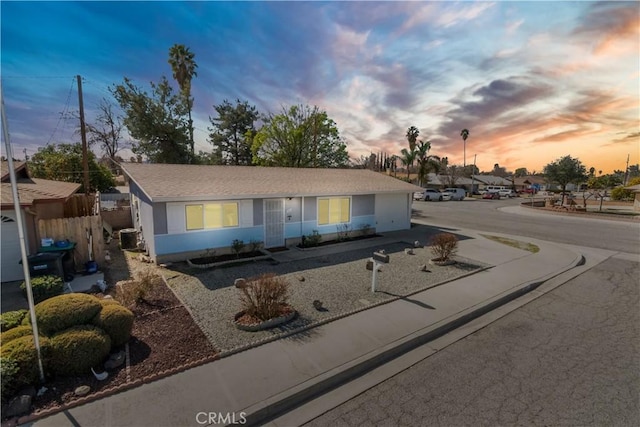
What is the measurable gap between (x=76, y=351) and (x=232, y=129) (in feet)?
136

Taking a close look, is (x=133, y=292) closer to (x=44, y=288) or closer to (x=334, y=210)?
(x=44, y=288)

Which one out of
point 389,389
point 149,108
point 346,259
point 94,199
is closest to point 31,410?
point 389,389

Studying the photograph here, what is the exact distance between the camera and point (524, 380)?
16.2 ft

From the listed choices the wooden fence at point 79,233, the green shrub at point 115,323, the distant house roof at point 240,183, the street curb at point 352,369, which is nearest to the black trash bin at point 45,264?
the wooden fence at point 79,233

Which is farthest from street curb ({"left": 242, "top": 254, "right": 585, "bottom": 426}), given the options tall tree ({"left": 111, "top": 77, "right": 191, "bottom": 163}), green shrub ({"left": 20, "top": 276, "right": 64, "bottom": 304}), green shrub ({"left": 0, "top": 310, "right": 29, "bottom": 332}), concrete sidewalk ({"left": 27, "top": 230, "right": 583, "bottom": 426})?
tall tree ({"left": 111, "top": 77, "right": 191, "bottom": 163})

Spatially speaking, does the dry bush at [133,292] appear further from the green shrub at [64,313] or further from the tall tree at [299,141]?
the tall tree at [299,141]

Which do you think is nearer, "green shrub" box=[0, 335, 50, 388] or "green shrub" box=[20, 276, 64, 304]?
"green shrub" box=[0, 335, 50, 388]

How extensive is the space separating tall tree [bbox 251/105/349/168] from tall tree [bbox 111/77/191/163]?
8316mm

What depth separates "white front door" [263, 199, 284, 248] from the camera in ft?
42.3

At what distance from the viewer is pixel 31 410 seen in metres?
3.93

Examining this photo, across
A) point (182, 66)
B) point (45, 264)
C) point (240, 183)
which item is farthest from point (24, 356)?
point (182, 66)

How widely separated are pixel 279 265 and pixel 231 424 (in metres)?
7.17

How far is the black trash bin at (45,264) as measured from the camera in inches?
324

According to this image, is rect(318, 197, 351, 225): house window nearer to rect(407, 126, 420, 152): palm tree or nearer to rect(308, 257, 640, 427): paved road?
rect(308, 257, 640, 427): paved road
